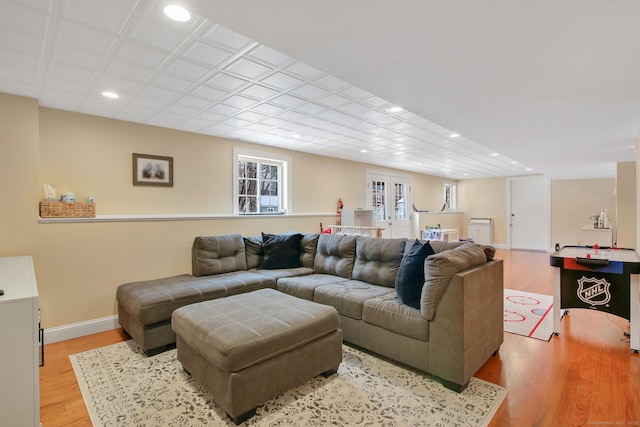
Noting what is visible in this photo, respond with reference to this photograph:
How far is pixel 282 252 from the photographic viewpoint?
3.92m

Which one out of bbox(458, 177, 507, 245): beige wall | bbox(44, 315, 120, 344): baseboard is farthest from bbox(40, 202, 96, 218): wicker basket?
bbox(458, 177, 507, 245): beige wall

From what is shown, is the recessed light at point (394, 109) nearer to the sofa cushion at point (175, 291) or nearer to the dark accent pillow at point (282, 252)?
the dark accent pillow at point (282, 252)

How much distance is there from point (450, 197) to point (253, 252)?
8240 millimetres

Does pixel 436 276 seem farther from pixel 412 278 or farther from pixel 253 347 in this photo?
pixel 253 347

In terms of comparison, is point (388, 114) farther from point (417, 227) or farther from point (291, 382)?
point (417, 227)

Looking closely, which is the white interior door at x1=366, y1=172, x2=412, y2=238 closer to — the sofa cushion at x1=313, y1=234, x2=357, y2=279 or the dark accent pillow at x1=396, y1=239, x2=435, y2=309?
the sofa cushion at x1=313, y1=234, x2=357, y2=279

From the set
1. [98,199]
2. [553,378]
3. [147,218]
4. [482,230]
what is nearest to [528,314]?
[553,378]

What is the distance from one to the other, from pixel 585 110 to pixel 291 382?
3365mm

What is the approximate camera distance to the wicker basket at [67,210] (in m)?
2.94

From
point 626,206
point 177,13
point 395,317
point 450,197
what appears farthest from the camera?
point 450,197

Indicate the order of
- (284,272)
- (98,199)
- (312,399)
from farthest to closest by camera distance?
(284,272), (98,199), (312,399)

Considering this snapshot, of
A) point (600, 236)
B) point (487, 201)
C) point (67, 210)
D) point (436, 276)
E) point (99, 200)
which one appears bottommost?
point (600, 236)

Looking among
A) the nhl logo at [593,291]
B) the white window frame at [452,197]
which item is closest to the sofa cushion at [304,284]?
the nhl logo at [593,291]

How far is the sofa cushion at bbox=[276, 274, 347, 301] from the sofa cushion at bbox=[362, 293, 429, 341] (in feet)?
2.23
